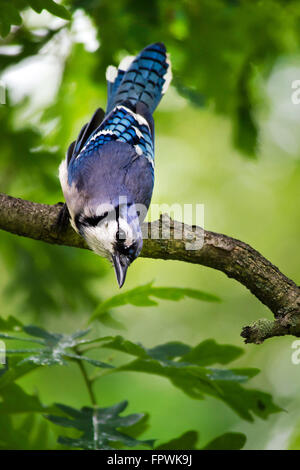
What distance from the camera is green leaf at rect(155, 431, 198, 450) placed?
2416 millimetres

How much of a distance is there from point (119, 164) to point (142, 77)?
870mm

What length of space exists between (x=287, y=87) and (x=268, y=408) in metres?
3.67

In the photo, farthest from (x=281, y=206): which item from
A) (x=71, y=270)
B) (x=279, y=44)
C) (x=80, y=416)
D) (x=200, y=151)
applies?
(x=80, y=416)

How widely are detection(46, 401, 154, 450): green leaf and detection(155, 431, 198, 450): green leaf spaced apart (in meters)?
0.18

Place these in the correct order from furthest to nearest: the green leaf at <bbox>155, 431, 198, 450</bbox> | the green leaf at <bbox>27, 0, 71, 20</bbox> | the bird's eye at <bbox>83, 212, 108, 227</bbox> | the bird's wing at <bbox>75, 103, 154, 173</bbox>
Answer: the bird's wing at <bbox>75, 103, 154, 173</bbox>, the bird's eye at <bbox>83, 212, 108, 227</bbox>, the green leaf at <bbox>155, 431, 198, 450</bbox>, the green leaf at <bbox>27, 0, 71, 20</bbox>

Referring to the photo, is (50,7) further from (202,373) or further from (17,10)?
(202,373)

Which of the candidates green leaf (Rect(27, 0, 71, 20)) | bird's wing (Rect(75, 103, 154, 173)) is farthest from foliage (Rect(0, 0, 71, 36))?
bird's wing (Rect(75, 103, 154, 173))

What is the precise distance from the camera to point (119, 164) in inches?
124

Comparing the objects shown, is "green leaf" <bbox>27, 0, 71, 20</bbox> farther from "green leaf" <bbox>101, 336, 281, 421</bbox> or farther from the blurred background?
"green leaf" <bbox>101, 336, 281, 421</bbox>

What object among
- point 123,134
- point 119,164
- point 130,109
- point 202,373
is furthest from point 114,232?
point 130,109

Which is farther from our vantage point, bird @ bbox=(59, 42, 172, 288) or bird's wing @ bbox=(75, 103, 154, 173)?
bird's wing @ bbox=(75, 103, 154, 173)

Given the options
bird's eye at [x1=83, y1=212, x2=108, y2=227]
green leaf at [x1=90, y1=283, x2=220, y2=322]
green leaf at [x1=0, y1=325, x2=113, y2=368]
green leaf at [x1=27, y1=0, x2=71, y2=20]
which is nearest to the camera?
green leaf at [x1=0, y1=325, x2=113, y2=368]

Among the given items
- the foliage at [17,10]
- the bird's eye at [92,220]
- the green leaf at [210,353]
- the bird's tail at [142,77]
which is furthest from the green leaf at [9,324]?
the bird's tail at [142,77]

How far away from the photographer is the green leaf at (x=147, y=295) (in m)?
2.52
